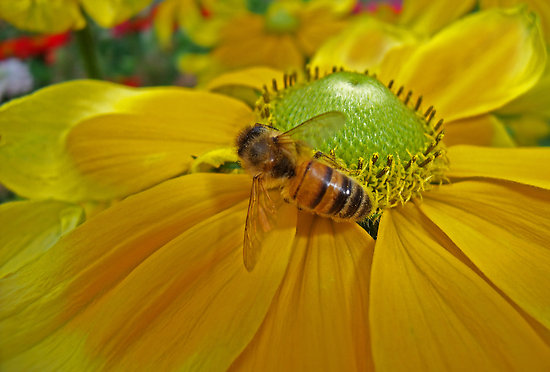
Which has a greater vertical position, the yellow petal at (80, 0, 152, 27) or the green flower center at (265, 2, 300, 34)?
the green flower center at (265, 2, 300, 34)

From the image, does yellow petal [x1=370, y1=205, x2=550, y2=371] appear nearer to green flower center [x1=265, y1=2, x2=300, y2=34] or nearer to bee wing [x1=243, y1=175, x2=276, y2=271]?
bee wing [x1=243, y1=175, x2=276, y2=271]

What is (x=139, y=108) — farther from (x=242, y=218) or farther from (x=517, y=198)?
(x=517, y=198)

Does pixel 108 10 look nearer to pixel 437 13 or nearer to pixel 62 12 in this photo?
pixel 62 12

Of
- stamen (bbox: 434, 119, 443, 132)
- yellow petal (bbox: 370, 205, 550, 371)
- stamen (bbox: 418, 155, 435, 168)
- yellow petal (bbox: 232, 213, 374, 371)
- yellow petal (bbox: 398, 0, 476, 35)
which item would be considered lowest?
yellow petal (bbox: 232, 213, 374, 371)

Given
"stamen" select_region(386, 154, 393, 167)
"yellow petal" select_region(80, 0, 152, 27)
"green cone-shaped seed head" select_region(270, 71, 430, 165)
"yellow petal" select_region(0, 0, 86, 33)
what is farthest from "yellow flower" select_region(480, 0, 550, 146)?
"yellow petal" select_region(0, 0, 86, 33)

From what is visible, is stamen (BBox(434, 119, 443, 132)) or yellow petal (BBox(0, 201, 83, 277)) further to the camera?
stamen (BBox(434, 119, 443, 132))

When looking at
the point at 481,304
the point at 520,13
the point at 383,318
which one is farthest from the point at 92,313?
the point at 520,13
